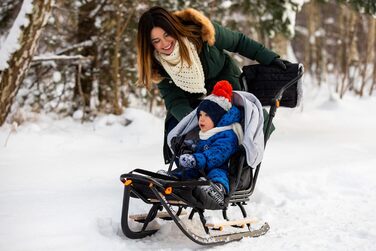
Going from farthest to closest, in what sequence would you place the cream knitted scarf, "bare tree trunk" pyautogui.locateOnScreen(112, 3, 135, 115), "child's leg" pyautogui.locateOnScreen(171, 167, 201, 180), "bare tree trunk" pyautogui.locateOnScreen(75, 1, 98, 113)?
"bare tree trunk" pyautogui.locateOnScreen(75, 1, 98, 113)
"bare tree trunk" pyautogui.locateOnScreen(112, 3, 135, 115)
the cream knitted scarf
"child's leg" pyautogui.locateOnScreen(171, 167, 201, 180)

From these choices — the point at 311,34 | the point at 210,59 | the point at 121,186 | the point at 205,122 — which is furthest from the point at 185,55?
the point at 311,34

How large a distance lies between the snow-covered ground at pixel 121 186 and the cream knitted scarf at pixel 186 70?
3.79 ft

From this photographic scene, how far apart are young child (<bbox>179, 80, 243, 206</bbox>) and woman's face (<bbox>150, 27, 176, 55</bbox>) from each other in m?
0.51

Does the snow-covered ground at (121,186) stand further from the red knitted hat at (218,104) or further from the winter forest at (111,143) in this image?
the red knitted hat at (218,104)

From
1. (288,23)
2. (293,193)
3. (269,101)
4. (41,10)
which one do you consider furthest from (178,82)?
(288,23)

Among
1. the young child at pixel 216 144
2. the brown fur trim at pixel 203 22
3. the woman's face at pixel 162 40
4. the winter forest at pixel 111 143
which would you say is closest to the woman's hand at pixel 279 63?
the brown fur trim at pixel 203 22

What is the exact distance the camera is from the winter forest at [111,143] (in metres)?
3.97

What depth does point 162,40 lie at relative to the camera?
14.0ft

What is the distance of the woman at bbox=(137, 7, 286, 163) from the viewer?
429 cm

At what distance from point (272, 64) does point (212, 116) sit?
1021mm

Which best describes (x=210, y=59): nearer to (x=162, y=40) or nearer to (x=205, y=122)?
(x=162, y=40)

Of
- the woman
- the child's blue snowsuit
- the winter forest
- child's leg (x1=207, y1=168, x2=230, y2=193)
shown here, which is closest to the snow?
the winter forest

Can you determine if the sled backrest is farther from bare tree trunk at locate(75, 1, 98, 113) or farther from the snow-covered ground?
bare tree trunk at locate(75, 1, 98, 113)

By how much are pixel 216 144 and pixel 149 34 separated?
3.53 feet
